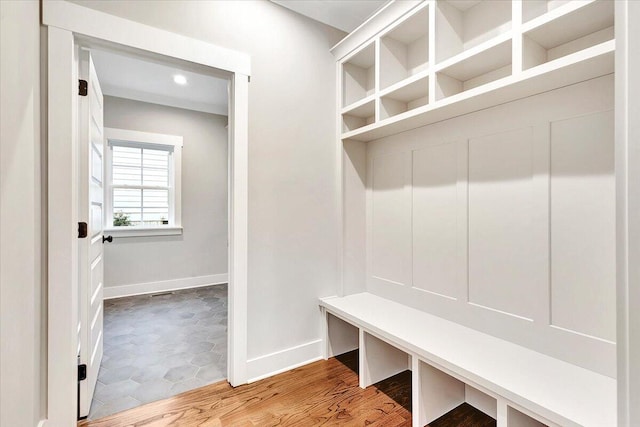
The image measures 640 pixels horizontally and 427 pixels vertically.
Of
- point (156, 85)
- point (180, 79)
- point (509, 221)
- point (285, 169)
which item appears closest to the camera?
point (509, 221)

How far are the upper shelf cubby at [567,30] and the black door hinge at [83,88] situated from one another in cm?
214

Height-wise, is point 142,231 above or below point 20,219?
below

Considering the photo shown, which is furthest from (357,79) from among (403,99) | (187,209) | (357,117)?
(187,209)

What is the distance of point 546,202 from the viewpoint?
4.75ft

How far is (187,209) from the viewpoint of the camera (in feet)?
14.8

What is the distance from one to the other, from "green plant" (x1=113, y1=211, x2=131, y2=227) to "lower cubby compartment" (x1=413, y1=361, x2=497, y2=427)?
413 cm

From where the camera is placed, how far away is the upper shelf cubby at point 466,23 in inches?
63.8

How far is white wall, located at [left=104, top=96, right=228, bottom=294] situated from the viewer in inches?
158

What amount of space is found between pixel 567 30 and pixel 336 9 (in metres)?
1.46

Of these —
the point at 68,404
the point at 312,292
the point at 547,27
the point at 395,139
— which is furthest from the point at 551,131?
the point at 68,404

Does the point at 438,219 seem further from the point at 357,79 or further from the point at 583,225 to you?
the point at 357,79

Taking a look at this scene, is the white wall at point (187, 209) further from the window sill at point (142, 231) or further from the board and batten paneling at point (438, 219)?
the board and batten paneling at point (438, 219)

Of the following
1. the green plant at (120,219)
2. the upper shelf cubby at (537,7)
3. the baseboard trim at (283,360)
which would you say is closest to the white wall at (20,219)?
the baseboard trim at (283,360)

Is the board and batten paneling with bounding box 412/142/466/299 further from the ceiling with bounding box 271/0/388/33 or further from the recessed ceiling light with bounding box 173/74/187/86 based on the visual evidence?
the recessed ceiling light with bounding box 173/74/187/86
